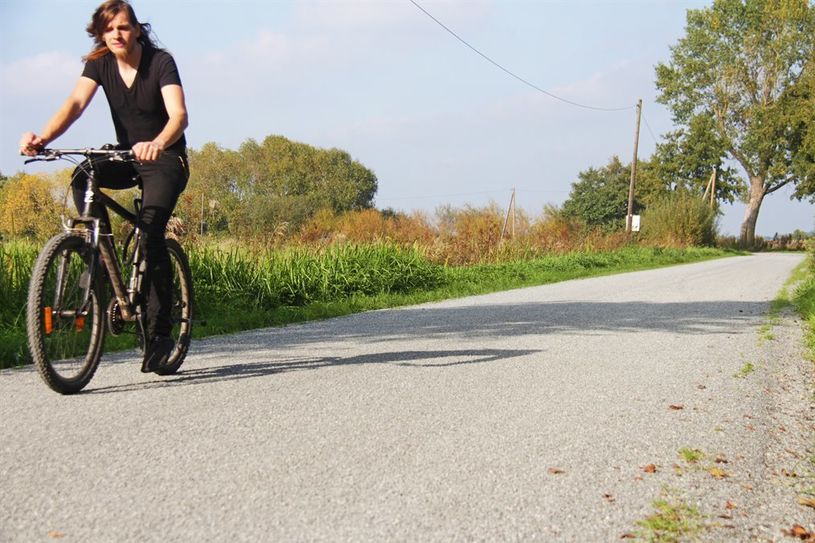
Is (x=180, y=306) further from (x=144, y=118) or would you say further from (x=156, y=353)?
(x=144, y=118)

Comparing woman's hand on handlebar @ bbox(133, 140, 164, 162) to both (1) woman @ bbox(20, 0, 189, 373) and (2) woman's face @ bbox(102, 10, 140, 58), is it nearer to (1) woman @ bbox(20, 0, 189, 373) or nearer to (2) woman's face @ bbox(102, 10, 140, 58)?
(1) woman @ bbox(20, 0, 189, 373)

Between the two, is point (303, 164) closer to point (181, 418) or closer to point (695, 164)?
point (695, 164)

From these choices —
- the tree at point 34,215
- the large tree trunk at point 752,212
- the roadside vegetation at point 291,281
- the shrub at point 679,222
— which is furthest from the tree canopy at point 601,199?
the tree at point 34,215

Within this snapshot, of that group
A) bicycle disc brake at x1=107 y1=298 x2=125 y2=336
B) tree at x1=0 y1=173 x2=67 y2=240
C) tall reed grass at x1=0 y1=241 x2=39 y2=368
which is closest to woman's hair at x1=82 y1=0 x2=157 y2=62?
bicycle disc brake at x1=107 y1=298 x2=125 y2=336

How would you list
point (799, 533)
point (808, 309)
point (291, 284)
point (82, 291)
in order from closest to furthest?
point (799, 533)
point (82, 291)
point (808, 309)
point (291, 284)

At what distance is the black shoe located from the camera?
Result: 4.64 m

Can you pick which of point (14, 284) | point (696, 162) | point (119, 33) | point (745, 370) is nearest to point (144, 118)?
point (119, 33)

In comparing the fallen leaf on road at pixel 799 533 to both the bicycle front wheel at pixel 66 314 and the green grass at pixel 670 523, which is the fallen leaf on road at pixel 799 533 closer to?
the green grass at pixel 670 523

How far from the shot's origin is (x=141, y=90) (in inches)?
181

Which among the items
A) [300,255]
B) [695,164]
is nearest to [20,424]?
[300,255]

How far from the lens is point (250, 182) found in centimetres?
6581

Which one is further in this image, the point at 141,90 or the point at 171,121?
the point at 141,90

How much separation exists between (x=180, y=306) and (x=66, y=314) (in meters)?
1.08

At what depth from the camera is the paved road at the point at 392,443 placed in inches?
103
